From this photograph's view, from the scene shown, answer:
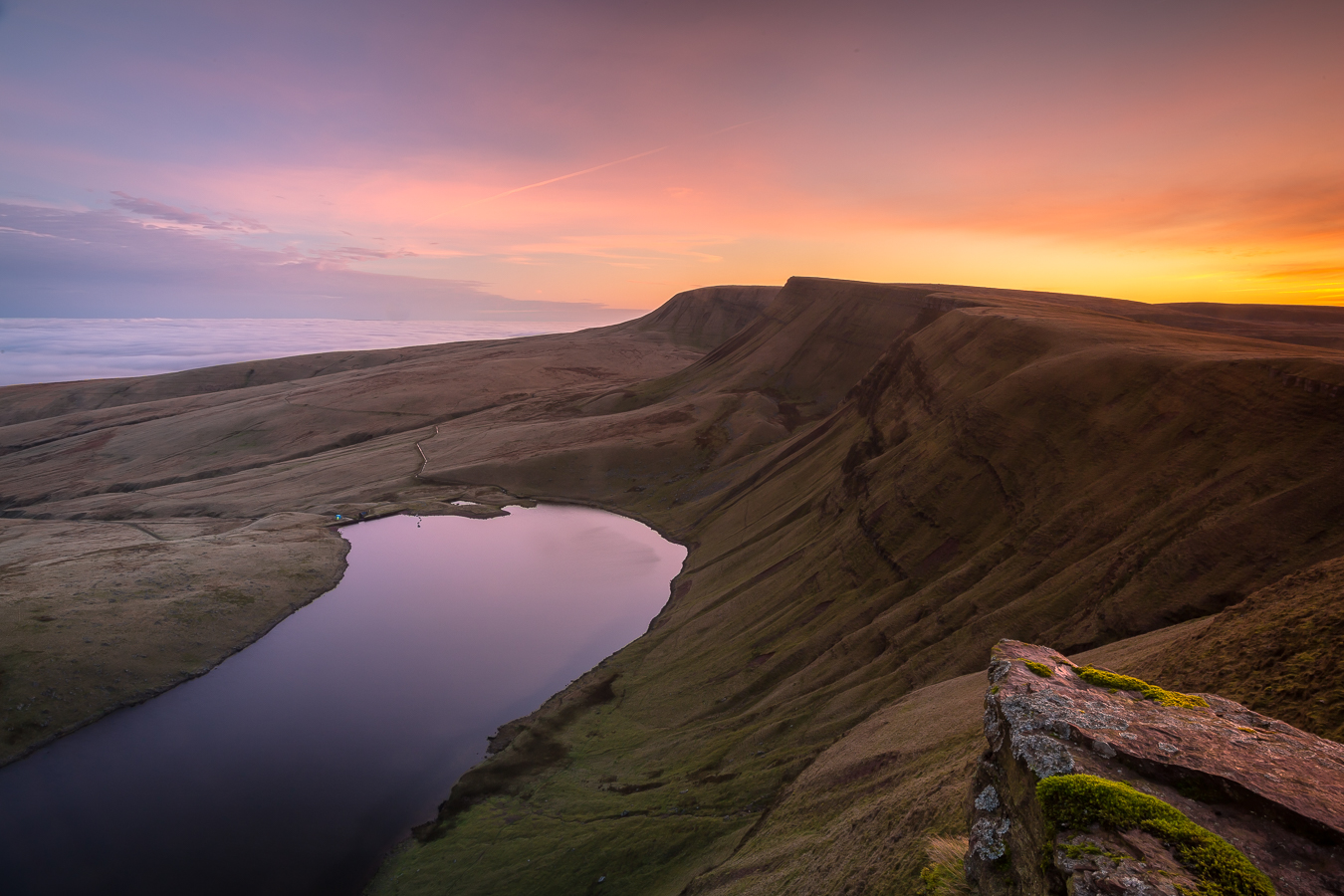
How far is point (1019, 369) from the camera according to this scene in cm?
5691

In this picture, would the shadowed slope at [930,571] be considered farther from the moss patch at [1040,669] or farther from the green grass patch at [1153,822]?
the green grass patch at [1153,822]

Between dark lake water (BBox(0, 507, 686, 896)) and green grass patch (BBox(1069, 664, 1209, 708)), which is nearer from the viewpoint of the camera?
green grass patch (BBox(1069, 664, 1209, 708))

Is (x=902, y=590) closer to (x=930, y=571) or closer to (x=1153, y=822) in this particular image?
(x=930, y=571)

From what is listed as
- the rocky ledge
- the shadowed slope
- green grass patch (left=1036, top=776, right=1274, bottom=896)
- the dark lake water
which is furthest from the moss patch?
the dark lake water

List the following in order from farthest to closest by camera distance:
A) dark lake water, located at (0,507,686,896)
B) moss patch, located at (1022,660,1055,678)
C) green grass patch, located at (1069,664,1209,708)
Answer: dark lake water, located at (0,507,686,896), moss patch, located at (1022,660,1055,678), green grass patch, located at (1069,664,1209,708)

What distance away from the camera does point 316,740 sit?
153 feet

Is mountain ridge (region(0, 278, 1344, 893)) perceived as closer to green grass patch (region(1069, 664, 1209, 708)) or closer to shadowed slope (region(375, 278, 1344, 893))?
shadowed slope (region(375, 278, 1344, 893))

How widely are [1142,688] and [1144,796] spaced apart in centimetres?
447

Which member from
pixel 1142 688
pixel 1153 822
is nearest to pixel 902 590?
pixel 1142 688

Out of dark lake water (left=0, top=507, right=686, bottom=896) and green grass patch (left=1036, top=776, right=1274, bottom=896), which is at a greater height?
green grass patch (left=1036, top=776, right=1274, bottom=896)

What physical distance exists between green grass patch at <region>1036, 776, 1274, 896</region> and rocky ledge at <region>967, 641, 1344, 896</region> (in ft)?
0.06

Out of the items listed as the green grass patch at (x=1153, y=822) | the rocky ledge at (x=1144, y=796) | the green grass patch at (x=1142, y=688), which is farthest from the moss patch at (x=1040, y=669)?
the green grass patch at (x=1153, y=822)

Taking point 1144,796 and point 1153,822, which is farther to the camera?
point 1144,796

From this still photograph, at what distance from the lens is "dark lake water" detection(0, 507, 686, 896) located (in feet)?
121
